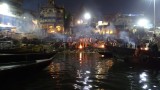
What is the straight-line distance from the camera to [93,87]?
671 inches

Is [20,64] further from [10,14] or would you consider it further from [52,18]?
[52,18]

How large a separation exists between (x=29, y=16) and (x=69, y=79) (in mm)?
63061

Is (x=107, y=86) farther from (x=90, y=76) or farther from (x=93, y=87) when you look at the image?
(x=90, y=76)

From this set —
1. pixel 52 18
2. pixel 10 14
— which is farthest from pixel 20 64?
pixel 52 18

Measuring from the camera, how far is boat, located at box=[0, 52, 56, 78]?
1786 centimetres

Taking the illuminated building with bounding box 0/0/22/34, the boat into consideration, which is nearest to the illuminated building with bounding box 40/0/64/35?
the illuminated building with bounding box 0/0/22/34

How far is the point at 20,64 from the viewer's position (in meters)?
20.8

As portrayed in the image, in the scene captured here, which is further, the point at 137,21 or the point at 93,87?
the point at 137,21

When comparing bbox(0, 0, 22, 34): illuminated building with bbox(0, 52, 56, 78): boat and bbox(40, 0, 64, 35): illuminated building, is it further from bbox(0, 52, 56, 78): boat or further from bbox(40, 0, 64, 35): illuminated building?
bbox(0, 52, 56, 78): boat

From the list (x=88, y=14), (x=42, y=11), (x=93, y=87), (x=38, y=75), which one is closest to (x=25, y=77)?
(x=38, y=75)

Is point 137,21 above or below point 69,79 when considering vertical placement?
above

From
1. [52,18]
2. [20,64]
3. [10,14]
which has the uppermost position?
[52,18]

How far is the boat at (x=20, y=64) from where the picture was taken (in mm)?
17858

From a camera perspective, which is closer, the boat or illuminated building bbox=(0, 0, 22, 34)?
the boat
